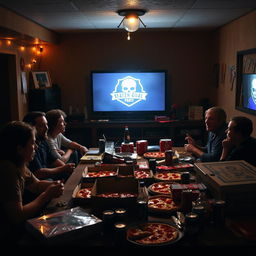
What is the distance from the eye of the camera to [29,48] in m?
5.86

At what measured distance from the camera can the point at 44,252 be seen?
1736mm

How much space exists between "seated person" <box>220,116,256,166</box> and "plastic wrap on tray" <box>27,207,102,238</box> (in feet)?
4.62

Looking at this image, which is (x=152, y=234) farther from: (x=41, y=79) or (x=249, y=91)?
(x=41, y=79)

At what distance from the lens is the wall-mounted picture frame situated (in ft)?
19.0

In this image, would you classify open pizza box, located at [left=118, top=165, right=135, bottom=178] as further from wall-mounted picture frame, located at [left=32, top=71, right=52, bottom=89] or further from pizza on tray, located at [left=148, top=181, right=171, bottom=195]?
wall-mounted picture frame, located at [left=32, top=71, right=52, bottom=89]

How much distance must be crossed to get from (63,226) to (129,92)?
4.81 meters

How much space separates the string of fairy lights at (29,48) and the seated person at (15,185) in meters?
2.90

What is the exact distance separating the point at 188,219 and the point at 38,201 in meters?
0.89

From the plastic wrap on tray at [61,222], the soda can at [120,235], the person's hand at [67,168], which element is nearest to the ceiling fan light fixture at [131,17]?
the person's hand at [67,168]

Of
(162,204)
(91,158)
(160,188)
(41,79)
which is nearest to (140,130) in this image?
(41,79)

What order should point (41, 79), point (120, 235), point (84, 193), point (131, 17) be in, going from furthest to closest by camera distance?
point (41, 79)
point (131, 17)
point (84, 193)
point (120, 235)

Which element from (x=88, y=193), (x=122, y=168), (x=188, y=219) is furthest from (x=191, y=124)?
(x=188, y=219)

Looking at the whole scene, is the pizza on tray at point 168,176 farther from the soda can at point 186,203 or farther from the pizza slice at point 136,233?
the pizza slice at point 136,233

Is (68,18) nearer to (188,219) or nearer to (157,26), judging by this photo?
(157,26)
